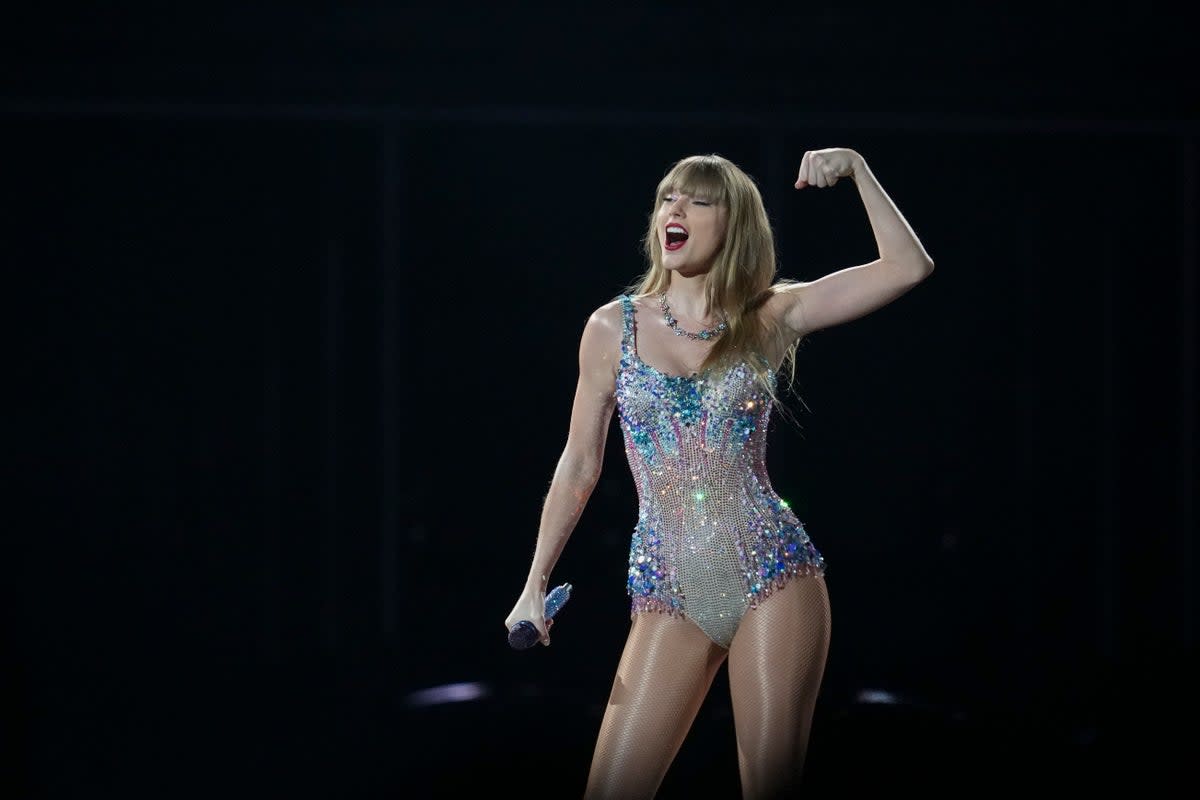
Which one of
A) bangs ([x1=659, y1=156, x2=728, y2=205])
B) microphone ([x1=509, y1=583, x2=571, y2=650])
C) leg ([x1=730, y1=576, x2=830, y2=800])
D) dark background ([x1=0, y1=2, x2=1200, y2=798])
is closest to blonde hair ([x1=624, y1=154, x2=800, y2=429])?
bangs ([x1=659, y1=156, x2=728, y2=205])

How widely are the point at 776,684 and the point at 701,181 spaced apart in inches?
35.9

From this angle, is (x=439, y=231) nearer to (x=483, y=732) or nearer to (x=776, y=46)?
(x=776, y=46)

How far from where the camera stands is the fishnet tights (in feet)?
7.56

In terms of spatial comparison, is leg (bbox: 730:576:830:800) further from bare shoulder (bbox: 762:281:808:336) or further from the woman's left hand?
the woman's left hand

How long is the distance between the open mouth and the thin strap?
0.42 feet

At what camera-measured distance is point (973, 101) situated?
6.01 metres

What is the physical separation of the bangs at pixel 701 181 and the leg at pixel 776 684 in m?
0.71

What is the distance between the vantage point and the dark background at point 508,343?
593 centimetres

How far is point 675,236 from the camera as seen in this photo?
2.51 m

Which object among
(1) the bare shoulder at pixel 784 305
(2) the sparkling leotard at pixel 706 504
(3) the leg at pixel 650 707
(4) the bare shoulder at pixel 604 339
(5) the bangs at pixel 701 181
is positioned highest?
(5) the bangs at pixel 701 181

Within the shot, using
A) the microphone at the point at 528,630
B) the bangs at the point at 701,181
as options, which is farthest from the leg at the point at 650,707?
the bangs at the point at 701,181

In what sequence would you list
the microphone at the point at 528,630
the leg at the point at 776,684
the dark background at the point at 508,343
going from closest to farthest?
the leg at the point at 776,684 → the microphone at the point at 528,630 → the dark background at the point at 508,343

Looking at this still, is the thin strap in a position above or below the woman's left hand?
below

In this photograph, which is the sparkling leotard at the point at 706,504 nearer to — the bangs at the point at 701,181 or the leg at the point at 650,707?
the leg at the point at 650,707
